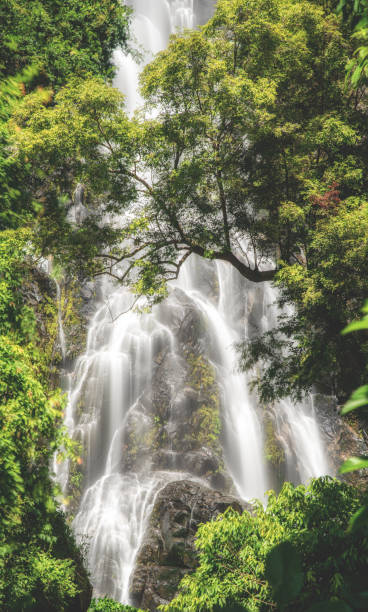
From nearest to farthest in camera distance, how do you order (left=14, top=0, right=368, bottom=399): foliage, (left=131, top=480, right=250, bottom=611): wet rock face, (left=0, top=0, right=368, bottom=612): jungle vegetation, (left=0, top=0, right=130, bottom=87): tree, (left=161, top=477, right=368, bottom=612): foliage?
(left=161, top=477, right=368, bottom=612): foliage < (left=0, top=0, right=368, bottom=612): jungle vegetation < (left=14, top=0, right=368, bottom=399): foliage < (left=131, top=480, right=250, bottom=611): wet rock face < (left=0, top=0, right=130, bottom=87): tree

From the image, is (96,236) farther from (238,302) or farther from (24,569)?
(238,302)

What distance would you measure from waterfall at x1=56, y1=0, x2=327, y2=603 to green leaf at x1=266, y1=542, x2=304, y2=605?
12490 mm

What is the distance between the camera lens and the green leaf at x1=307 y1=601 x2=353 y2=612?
0.46 m

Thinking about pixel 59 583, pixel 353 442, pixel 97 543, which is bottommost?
pixel 59 583

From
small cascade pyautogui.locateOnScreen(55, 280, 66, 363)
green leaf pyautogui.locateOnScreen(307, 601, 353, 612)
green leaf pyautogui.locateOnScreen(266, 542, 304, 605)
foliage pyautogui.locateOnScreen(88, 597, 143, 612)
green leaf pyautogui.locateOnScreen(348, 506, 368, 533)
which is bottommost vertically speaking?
green leaf pyautogui.locateOnScreen(307, 601, 353, 612)

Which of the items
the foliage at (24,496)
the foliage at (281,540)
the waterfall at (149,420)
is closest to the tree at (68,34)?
Result: the waterfall at (149,420)

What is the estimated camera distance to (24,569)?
15.8ft

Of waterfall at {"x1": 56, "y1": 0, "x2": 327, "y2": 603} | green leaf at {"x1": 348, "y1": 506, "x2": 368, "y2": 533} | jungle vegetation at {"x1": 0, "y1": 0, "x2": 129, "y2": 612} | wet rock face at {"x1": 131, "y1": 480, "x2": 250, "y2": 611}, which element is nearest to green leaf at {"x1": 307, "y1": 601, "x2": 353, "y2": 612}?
green leaf at {"x1": 348, "y1": 506, "x2": 368, "y2": 533}

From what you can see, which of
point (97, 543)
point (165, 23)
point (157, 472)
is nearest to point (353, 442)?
point (157, 472)

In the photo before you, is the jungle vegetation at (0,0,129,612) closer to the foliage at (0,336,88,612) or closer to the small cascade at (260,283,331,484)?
the foliage at (0,336,88,612)

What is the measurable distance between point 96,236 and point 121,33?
16717 millimetres

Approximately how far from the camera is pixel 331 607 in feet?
1.53

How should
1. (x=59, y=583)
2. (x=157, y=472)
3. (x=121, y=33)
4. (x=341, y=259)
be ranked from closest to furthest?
1. (x=59, y=583)
2. (x=341, y=259)
3. (x=157, y=472)
4. (x=121, y=33)

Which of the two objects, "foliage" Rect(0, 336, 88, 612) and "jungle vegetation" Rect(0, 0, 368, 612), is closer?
"foliage" Rect(0, 336, 88, 612)
